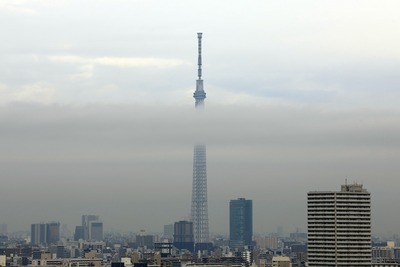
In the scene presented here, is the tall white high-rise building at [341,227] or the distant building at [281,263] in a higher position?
the tall white high-rise building at [341,227]

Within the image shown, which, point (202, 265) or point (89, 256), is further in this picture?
point (89, 256)

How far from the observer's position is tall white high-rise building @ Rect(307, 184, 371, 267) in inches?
3637

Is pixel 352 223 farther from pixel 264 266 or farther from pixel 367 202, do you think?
pixel 264 266

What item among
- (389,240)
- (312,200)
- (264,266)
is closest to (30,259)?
(264,266)

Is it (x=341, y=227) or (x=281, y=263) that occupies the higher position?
(x=341, y=227)

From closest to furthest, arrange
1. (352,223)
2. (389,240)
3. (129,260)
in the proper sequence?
(352,223) < (129,260) < (389,240)

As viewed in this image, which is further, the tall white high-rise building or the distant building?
the distant building

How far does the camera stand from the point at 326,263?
93250mm

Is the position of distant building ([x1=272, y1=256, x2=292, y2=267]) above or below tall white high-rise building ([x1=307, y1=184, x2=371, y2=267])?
below

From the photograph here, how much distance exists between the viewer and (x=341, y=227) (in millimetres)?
92375

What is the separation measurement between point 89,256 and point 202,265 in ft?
75.2

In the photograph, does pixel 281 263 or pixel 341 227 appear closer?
pixel 341 227

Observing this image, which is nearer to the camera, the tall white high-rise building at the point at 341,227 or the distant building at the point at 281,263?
the tall white high-rise building at the point at 341,227

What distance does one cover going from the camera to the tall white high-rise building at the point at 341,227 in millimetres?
92375
